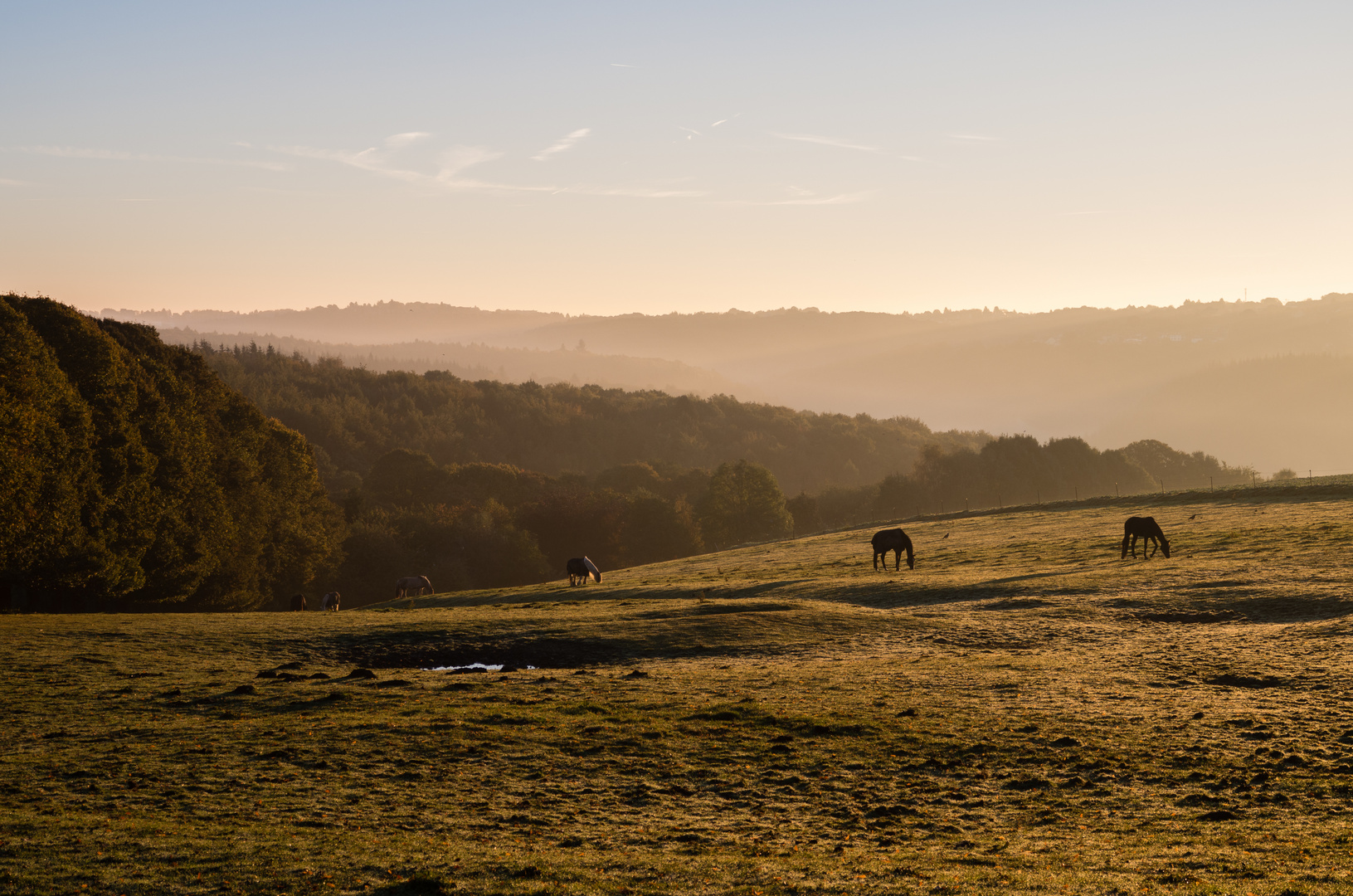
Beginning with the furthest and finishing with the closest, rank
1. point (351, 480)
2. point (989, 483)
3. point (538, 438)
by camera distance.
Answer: point (538, 438) < point (351, 480) < point (989, 483)

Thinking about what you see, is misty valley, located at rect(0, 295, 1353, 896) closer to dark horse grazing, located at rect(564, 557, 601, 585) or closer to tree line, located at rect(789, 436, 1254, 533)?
dark horse grazing, located at rect(564, 557, 601, 585)

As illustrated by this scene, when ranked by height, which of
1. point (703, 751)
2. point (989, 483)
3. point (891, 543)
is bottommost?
point (703, 751)

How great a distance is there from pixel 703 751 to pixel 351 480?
384 feet

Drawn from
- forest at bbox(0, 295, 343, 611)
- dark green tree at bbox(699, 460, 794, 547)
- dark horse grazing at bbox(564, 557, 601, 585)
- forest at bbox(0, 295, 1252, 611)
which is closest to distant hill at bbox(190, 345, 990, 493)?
forest at bbox(0, 295, 1252, 611)

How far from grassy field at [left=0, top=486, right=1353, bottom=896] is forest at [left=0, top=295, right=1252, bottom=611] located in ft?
58.4

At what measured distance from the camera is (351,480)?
406ft

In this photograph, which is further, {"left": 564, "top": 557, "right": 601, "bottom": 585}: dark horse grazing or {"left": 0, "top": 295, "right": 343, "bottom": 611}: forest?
{"left": 564, "top": 557, "right": 601, "bottom": 585}: dark horse grazing

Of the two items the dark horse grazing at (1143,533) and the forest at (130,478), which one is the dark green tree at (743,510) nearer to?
the forest at (130,478)

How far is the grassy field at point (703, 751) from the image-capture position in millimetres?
10039

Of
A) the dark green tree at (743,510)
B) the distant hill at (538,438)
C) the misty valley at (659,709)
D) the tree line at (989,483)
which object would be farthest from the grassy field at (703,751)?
the distant hill at (538,438)

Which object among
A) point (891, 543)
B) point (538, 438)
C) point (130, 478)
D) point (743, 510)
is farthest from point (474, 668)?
point (538, 438)

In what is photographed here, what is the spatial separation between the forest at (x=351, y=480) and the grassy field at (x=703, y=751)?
17799 mm

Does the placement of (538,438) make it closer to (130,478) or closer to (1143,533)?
(130,478)

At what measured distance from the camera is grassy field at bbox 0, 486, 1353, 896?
1004 cm
